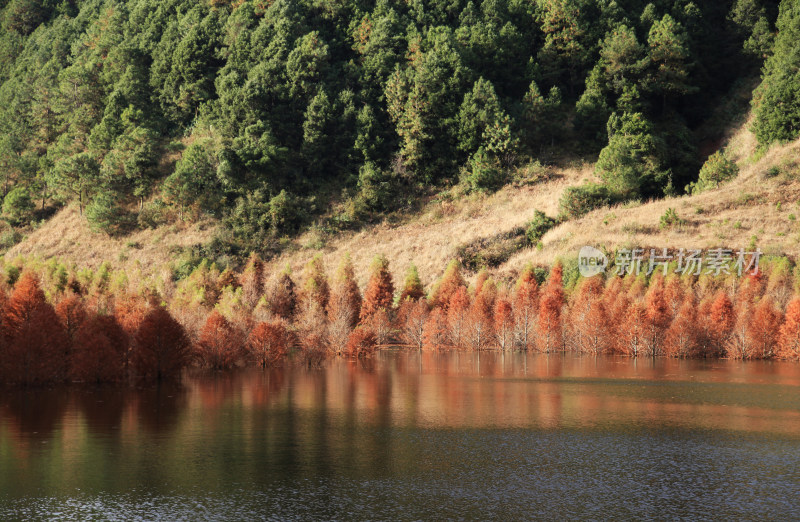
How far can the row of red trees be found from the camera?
225 feet

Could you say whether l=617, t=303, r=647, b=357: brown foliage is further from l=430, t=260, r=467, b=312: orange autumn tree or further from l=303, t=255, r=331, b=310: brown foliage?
l=303, t=255, r=331, b=310: brown foliage

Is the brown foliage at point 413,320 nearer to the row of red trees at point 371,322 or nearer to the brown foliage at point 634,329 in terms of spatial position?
the row of red trees at point 371,322

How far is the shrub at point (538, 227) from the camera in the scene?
114 metres

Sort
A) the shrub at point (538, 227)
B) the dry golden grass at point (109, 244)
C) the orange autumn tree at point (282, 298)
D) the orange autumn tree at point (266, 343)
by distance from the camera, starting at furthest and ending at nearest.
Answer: the dry golden grass at point (109, 244) → the shrub at point (538, 227) → the orange autumn tree at point (282, 298) → the orange autumn tree at point (266, 343)

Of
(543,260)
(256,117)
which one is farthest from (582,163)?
(256,117)

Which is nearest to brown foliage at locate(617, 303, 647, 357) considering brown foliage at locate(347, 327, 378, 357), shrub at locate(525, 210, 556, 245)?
shrub at locate(525, 210, 556, 245)

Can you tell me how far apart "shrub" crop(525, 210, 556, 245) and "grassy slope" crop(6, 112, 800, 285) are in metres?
2.67

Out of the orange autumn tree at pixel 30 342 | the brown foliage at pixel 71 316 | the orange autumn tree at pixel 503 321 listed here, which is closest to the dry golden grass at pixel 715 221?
the orange autumn tree at pixel 503 321

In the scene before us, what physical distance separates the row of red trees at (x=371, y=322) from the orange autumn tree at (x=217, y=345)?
124mm

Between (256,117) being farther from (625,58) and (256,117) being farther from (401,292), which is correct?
(625,58)

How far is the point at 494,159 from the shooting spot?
13125cm

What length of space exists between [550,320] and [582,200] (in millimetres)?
26017

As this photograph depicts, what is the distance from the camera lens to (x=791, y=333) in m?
86.5

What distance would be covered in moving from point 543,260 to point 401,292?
19.5 m
